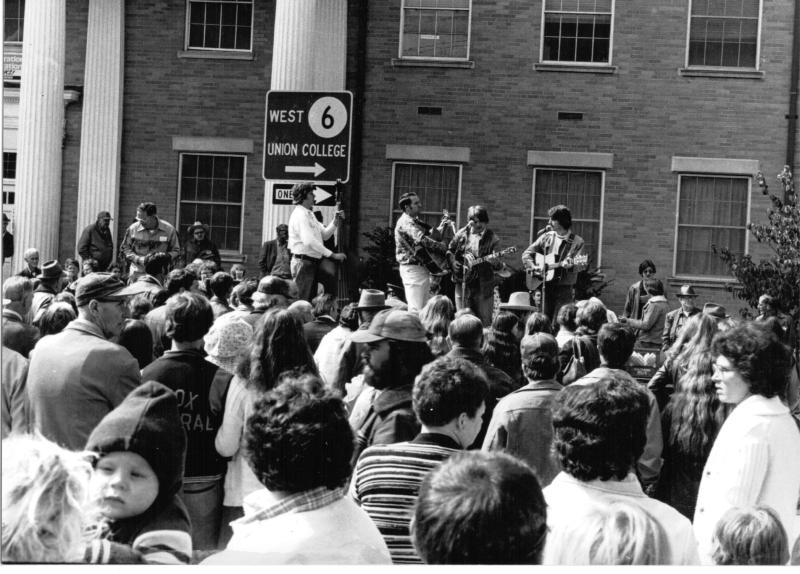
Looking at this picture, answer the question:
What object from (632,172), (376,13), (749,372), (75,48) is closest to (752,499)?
(749,372)

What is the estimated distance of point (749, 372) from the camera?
4.39m

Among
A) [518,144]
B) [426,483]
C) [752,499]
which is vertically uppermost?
[518,144]

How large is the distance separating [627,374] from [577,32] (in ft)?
45.1

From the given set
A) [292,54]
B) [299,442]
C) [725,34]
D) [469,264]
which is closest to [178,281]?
[299,442]

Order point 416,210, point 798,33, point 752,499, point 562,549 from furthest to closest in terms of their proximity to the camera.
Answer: point 798,33 < point 416,210 < point 752,499 < point 562,549

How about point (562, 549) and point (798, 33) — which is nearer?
point (562, 549)

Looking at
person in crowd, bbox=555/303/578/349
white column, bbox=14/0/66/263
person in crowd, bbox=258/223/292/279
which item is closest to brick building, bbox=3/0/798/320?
white column, bbox=14/0/66/263

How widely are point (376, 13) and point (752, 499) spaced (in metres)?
15.8

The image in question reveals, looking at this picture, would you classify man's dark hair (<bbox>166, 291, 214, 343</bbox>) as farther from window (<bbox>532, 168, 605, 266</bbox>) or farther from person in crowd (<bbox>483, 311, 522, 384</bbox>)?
window (<bbox>532, 168, 605, 266</bbox>)

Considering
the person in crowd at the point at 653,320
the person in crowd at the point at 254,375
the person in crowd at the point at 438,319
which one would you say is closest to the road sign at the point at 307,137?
the person in crowd at the point at 438,319

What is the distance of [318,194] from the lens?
8.38 m

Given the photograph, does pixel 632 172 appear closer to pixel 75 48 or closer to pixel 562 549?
pixel 75 48

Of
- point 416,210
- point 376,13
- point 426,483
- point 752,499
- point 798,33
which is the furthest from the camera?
point 376,13

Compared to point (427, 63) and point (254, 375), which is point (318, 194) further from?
point (427, 63)
